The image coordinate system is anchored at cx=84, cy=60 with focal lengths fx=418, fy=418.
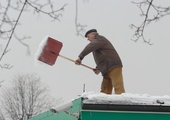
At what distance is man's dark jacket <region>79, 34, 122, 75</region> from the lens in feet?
20.7

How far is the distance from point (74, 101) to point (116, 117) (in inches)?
21.5

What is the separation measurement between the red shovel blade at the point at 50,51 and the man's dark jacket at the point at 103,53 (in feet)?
1.70

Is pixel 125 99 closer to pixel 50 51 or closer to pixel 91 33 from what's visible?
pixel 91 33

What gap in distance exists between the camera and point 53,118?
538 cm

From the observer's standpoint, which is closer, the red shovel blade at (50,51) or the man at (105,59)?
the man at (105,59)

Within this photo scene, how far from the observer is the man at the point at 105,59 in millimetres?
6277

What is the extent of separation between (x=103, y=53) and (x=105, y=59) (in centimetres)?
10

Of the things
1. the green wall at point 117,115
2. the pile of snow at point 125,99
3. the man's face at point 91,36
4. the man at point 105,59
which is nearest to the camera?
the green wall at point 117,115

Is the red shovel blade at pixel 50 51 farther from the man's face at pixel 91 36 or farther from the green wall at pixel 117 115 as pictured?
the green wall at pixel 117 115

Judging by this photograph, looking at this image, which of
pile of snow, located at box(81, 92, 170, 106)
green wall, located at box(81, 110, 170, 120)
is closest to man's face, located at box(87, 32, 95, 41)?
pile of snow, located at box(81, 92, 170, 106)

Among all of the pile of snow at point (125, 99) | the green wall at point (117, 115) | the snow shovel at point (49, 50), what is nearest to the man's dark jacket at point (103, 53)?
the snow shovel at point (49, 50)

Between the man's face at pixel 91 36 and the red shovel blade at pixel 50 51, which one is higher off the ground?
the man's face at pixel 91 36

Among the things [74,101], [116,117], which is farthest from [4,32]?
[116,117]

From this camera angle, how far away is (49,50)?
666cm
